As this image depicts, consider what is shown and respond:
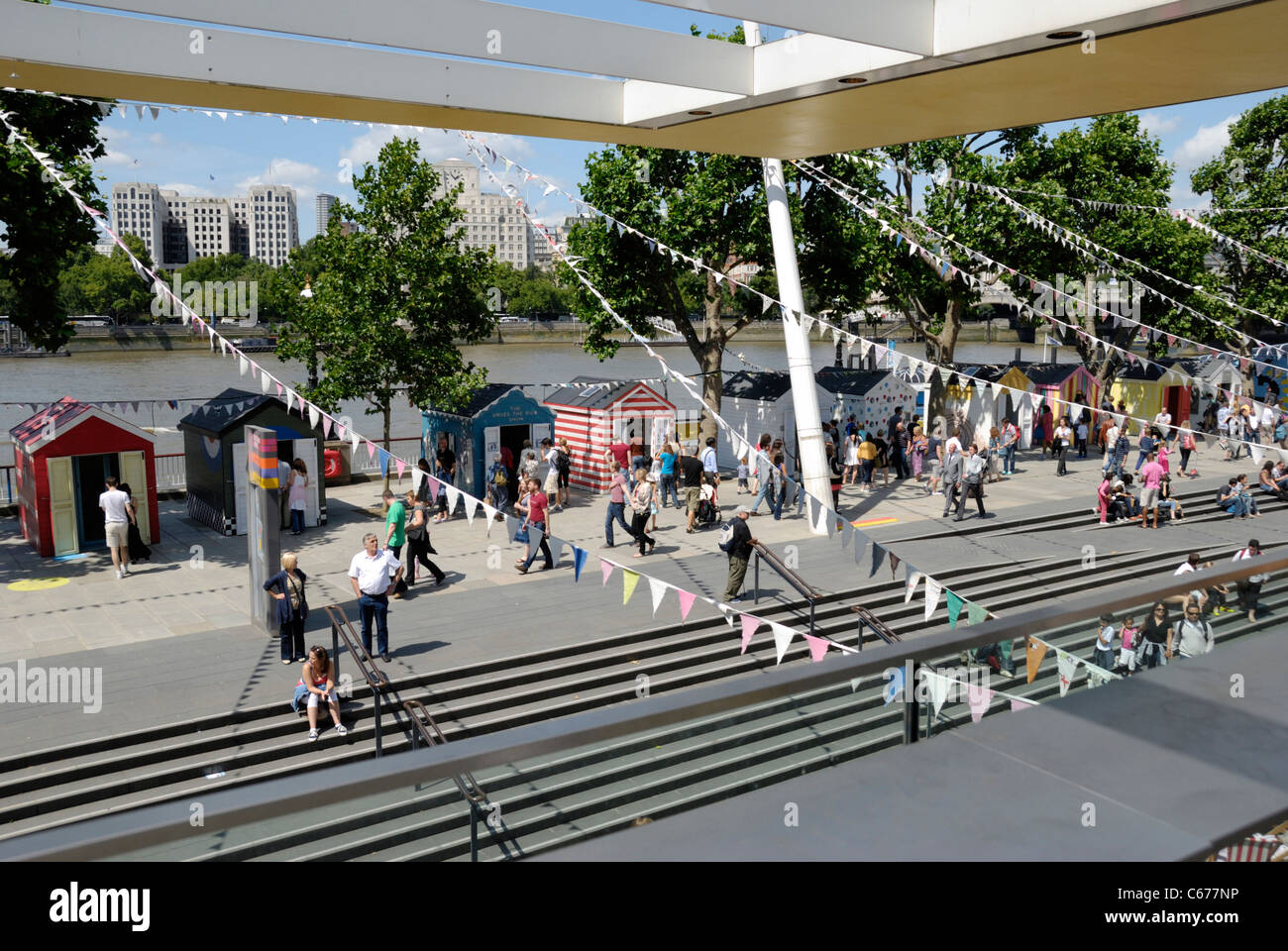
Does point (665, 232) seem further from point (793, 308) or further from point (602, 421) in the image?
point (793, 308)

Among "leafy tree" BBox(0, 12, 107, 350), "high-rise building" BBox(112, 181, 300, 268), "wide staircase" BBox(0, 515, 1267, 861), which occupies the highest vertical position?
"high-rise building" BBox(112, 181, 300, 268)

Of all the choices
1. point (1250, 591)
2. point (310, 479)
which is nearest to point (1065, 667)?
point (1250, 591)

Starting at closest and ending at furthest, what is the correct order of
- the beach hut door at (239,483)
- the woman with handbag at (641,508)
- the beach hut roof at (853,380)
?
the woman with handbag at (641,508) → the beach hut door at (239,483) → the beach hut roof at (853,380)

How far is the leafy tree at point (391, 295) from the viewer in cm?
2069

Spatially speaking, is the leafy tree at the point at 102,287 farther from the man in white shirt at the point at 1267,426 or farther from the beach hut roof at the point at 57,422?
the man in white shirt at the point at 1267,426

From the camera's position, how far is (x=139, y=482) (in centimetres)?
1708

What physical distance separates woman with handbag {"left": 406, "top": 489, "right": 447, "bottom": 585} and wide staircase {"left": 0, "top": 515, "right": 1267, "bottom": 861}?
3417mm

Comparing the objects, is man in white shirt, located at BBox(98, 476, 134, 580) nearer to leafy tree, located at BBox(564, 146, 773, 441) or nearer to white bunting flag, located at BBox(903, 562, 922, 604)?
leafy tree, located at BBox(564, 146, 773, 441)

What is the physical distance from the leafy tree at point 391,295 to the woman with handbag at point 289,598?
9.52 m

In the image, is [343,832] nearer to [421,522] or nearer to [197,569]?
[421,522]

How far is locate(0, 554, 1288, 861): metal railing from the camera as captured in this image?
1.96 m

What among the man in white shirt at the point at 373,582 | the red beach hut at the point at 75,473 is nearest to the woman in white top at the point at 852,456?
the man in white shirt at the point at 373,582

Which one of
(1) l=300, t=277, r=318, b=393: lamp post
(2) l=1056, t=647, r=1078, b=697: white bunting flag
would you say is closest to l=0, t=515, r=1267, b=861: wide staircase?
(2) l=1056, t=647, r=1078, b=697: white bunting flag

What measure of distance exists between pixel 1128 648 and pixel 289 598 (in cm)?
927
